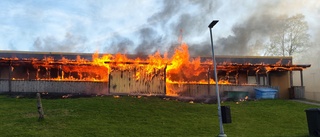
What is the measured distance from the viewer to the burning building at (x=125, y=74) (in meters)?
26.5

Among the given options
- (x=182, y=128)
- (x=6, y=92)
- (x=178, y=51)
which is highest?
(x=178, y=51)

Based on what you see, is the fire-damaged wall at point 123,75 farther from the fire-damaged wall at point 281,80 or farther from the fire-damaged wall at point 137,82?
the fire-damaged wall at point 281,80

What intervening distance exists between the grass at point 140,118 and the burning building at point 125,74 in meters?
2.89

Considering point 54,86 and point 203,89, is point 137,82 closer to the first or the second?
point 203,89

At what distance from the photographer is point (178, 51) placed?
2847cm

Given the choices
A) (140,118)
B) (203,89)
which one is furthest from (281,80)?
(140,118)

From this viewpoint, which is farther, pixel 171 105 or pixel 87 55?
pixel 87 55

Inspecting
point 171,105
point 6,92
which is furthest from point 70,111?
point 6,92

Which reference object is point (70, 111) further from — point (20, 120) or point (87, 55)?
point (87, 55)

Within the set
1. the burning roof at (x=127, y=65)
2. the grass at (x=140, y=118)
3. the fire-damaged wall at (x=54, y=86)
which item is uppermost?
the burning roof at (x=127, y=65)

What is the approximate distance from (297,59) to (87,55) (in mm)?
41007

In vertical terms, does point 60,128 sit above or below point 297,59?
below

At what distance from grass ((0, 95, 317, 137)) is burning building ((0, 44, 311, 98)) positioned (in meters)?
2.89

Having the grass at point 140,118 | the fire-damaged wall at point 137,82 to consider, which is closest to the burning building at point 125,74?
the fire-damaged wall at point 137,82
